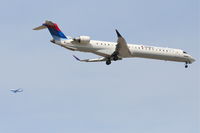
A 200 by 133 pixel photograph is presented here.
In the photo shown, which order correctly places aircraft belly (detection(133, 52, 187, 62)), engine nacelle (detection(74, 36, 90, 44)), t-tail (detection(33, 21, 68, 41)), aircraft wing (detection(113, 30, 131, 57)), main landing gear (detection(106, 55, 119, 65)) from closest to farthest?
engine nacelle (detection(74, 36, 90, 44)) < t-tail (detection(33, 21, 68, 41)) < aircraft wing (detection(113, 30, 131, 57)) < main landing gear (detection(106, 55, 119, 65)) < aircraft belly (detection(133, 52, 187, 62))

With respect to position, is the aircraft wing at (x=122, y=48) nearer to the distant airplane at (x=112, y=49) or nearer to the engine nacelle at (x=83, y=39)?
the distant airplane at (x=112, y=49)

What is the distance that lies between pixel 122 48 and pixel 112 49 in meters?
1.52

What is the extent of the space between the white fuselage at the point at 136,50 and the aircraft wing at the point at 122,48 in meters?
0.79

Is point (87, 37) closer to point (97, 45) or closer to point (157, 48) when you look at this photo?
point (97, 45)

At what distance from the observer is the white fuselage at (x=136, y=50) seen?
2692 inches

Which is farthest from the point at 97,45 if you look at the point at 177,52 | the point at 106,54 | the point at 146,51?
the point at 177,52

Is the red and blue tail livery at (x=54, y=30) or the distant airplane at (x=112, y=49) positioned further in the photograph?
the red and blue tail livery at (x=54, y=30)

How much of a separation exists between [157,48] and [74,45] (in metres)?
12.3

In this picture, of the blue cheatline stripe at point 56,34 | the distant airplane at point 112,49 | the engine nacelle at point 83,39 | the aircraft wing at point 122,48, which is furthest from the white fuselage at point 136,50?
the aircraft wing at point 122,48

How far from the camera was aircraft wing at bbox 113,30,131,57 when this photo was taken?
6921cm

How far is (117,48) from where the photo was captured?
70.6 m

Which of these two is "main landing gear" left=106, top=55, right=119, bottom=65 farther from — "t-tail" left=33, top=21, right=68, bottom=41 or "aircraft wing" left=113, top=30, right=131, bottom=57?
"t-tail" left=33, top=21, right=68, bottom=41

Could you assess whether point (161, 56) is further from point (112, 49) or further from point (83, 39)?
point (83, 39)

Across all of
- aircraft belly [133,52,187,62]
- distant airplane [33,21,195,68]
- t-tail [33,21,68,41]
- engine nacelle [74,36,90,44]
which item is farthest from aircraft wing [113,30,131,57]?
t-tail [33,21,68,41]
